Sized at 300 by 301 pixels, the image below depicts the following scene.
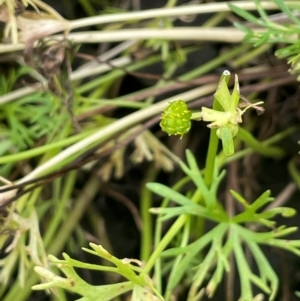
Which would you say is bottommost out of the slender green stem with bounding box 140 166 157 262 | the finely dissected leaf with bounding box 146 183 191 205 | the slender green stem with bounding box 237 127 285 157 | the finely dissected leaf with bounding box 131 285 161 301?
the slender green stem with bounding box 140 166 157 262

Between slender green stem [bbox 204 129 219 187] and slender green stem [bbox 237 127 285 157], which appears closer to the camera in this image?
slender green stem [bbox 204 129 219 187]

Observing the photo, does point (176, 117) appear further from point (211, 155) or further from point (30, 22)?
point (30, 22)

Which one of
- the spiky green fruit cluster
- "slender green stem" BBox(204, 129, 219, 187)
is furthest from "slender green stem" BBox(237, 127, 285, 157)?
the spiky green fruit cluster

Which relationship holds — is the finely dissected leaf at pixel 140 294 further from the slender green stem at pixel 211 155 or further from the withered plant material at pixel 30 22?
the withered plant material at pixel 30 22

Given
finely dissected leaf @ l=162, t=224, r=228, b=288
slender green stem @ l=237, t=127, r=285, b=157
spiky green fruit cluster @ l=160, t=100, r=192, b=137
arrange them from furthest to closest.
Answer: slender green stem @ l=237, t=127, r=285, b=157 < finely dissected leaf @ l=162, t=224, r=228, b=288 < spiky green fruit cluster @ l=160, t=100, r=192, b=137

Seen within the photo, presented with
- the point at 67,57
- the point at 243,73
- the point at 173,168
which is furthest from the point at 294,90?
the point at 67,57

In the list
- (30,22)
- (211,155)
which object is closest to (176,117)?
(211,155)

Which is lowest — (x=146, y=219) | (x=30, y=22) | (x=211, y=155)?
(x=146, y=219)

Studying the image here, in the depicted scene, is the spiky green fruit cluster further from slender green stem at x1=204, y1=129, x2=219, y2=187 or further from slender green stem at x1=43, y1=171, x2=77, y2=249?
slender green stem at x1=43, y1=171, x2=77, y2=249

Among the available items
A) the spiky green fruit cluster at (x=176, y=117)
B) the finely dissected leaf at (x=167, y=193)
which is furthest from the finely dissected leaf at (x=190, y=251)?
the spiky green fruit cluster at (x=176, y=117)
